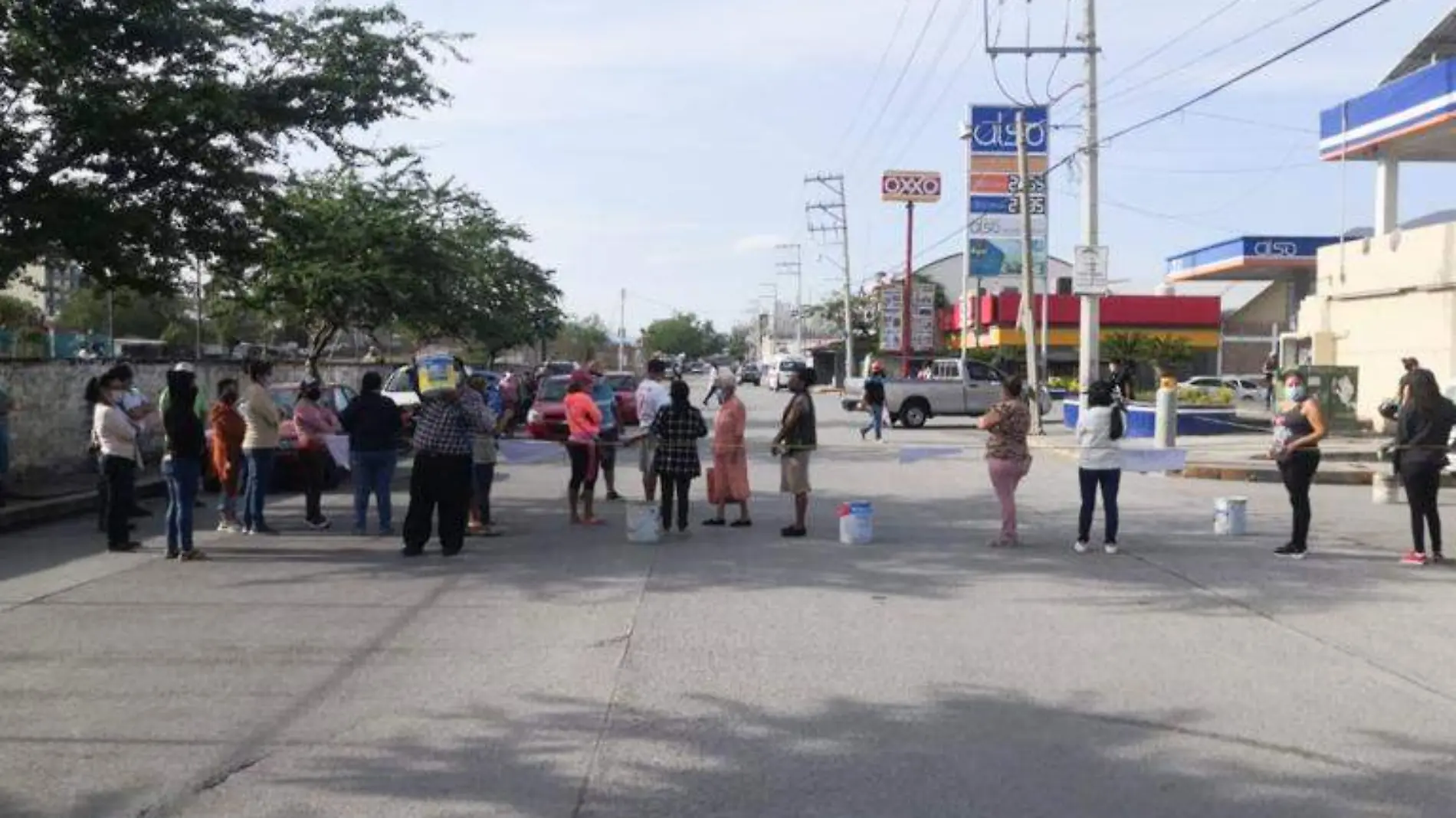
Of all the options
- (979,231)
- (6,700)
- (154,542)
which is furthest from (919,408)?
(6,700)

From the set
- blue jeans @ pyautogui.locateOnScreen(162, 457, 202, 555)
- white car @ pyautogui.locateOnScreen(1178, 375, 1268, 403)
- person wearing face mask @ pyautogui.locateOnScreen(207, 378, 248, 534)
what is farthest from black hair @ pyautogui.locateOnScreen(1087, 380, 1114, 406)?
white car @ pyautogui.locateOnScreen(1178, 375, 1268, 403)

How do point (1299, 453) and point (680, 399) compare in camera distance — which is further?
point (680, 399)

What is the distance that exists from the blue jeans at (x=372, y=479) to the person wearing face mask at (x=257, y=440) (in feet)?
2.83

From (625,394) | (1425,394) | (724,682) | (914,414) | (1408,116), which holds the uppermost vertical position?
(1408,116)

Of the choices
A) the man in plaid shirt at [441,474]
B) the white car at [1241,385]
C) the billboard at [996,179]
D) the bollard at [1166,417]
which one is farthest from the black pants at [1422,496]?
the white car at [1241,385]

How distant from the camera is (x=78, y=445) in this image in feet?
64.1

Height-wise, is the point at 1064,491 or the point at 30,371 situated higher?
the point at 30,371

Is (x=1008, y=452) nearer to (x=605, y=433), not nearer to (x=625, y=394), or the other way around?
(x=605, y=433)

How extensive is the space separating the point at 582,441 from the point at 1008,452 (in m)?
4.40

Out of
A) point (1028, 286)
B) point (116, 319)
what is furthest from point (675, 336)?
point (1028, 286)

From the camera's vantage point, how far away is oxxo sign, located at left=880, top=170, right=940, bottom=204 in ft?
233

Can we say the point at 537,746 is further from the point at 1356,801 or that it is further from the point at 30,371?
the point at 30,371

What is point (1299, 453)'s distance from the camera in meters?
12.4

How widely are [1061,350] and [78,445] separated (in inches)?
2012
